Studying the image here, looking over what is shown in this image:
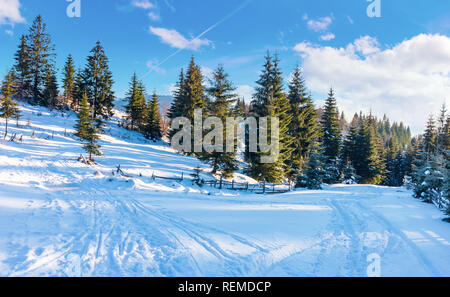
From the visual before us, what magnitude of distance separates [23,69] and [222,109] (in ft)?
133

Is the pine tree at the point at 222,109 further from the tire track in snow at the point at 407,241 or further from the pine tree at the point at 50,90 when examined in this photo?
the pine tree at the point at 50,90

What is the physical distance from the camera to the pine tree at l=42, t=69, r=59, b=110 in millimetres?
36844

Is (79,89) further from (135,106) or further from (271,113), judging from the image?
(271,113)


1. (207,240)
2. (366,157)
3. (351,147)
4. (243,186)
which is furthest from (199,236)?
(366,157)

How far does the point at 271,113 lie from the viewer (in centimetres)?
2056

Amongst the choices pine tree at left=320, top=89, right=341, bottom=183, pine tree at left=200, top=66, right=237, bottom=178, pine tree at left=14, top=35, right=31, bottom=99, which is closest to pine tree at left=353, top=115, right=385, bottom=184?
pine tree at left=320, top=89, right=341, bottom=183

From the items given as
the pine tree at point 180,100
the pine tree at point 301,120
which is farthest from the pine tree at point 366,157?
the pine tree at point 180,100

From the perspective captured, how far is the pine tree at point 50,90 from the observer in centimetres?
3684

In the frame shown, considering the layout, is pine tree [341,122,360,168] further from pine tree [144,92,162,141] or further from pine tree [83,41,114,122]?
pine tree [83,41,114,122]

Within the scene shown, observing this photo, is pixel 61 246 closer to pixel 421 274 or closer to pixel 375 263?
pixel 375 263

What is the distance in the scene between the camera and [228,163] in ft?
71.4

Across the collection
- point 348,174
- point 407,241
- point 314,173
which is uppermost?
point 314,173

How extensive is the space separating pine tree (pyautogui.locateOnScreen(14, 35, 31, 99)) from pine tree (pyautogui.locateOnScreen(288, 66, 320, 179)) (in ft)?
151

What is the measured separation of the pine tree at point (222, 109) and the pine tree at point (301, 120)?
27.9ft
